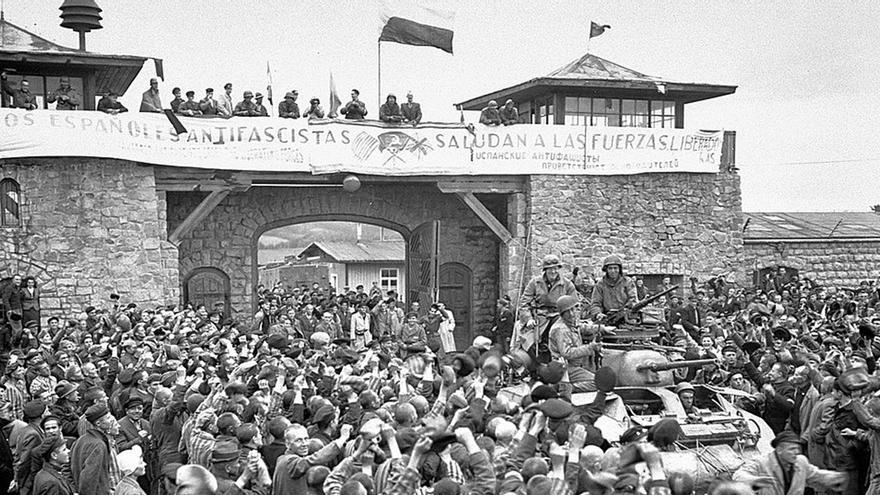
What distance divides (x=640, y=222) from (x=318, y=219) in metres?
7.29

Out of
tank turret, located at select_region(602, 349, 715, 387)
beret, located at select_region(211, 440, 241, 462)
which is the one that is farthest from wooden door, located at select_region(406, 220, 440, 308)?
beret, located at select_region(211, 440, 241, 462)

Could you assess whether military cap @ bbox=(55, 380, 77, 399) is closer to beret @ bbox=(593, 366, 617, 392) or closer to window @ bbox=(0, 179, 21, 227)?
beret @ bbox=(593, 366, 617, 392)

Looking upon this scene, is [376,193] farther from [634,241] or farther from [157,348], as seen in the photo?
[157,348]

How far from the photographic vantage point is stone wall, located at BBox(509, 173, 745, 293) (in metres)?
21.1

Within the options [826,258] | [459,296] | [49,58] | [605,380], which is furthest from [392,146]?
[826,258]

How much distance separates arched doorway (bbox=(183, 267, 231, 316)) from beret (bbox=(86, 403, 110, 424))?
13.5 meters

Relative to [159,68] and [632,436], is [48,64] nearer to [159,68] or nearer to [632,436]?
[159,68]

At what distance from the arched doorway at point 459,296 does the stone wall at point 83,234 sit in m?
6.88

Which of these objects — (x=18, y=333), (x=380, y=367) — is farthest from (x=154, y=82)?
(x=380, y=367)

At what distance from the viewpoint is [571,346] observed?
1111 cm

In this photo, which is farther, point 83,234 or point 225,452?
point 83,234

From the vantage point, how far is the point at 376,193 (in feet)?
73.8

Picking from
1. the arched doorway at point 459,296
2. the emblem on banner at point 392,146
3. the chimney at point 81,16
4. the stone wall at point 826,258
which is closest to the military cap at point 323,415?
the emblem on banner at point 392,146

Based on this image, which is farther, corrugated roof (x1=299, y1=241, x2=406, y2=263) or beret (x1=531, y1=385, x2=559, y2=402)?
corrugated roof (x1=299, y1=241, x2=406, y2=263)
